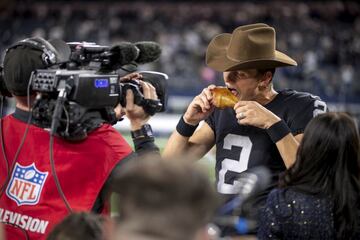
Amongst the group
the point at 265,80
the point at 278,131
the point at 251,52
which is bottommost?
the point at 278,131

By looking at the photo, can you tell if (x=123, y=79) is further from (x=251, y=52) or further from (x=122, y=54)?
(x=251, y=52)

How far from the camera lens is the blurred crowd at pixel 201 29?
2066cm

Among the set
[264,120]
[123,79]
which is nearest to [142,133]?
[123,79]

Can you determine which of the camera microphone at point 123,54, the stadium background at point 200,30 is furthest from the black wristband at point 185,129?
the stadium background at point 200,30

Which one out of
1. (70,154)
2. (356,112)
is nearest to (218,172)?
(70,154)

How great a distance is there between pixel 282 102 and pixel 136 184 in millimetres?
2117

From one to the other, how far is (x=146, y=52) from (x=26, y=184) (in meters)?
0.74

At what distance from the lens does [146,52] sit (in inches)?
126

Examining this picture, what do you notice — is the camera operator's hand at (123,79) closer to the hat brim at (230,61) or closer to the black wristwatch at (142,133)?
the black wristwatch at (142,133)

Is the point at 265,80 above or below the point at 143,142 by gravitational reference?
above

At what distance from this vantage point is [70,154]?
2924 millimetres

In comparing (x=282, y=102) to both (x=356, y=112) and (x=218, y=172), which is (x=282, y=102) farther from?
(x=356, y=112)

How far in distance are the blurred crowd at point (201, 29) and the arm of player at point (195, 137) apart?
1486 cm

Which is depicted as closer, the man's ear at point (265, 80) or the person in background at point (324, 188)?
the person in background at point (324, 188)
